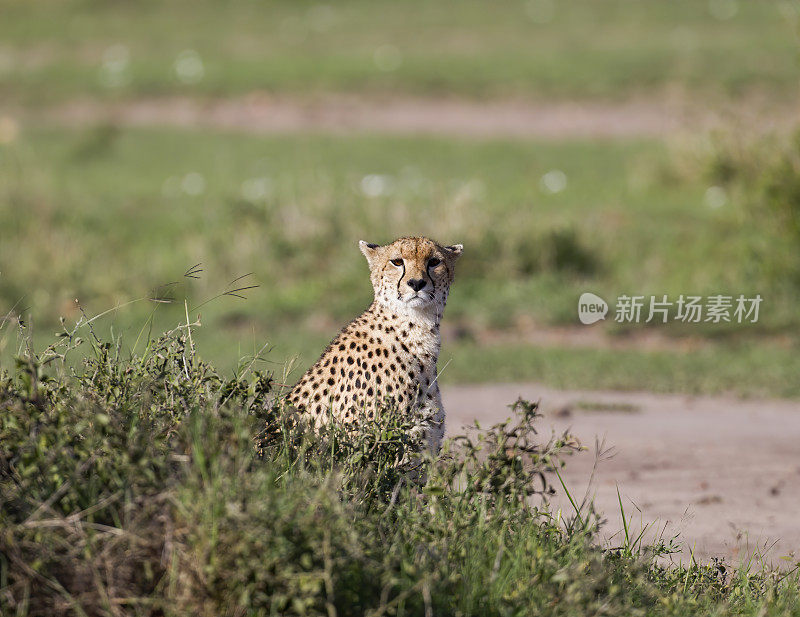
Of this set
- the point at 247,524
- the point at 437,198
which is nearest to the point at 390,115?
the point at 437,198

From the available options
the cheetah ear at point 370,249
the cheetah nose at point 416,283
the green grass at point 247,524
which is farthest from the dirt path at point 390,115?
the green grass at point 247,524

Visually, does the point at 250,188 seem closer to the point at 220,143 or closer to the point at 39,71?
the point at 220,143

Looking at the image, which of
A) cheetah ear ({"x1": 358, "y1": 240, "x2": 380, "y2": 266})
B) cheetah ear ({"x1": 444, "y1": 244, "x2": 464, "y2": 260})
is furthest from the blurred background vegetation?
cheetah ear ({"x1": 444, "y1": 244, "x2": 464, "y2": 260})

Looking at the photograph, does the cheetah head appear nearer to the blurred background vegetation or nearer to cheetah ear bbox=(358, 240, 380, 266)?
cheetah ear bbox=(358, 240, 380, 266)

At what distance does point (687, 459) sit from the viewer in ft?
23.3

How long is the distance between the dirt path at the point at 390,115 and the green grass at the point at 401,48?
0.36 metres

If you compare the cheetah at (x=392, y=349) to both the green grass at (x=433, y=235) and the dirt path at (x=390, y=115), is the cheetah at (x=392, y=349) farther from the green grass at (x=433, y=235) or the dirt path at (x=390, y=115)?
the dirt path at (x=390, y=115)

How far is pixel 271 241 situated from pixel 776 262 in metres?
4.56

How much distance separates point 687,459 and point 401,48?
59.1 feet

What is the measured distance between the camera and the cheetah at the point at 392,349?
497 centimetres

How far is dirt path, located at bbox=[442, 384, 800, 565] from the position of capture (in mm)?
5730

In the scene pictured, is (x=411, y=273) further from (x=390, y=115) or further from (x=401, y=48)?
(x=401, y=48)

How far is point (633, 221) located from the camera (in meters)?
12.5

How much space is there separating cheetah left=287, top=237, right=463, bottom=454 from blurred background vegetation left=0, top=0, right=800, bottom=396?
387mm
